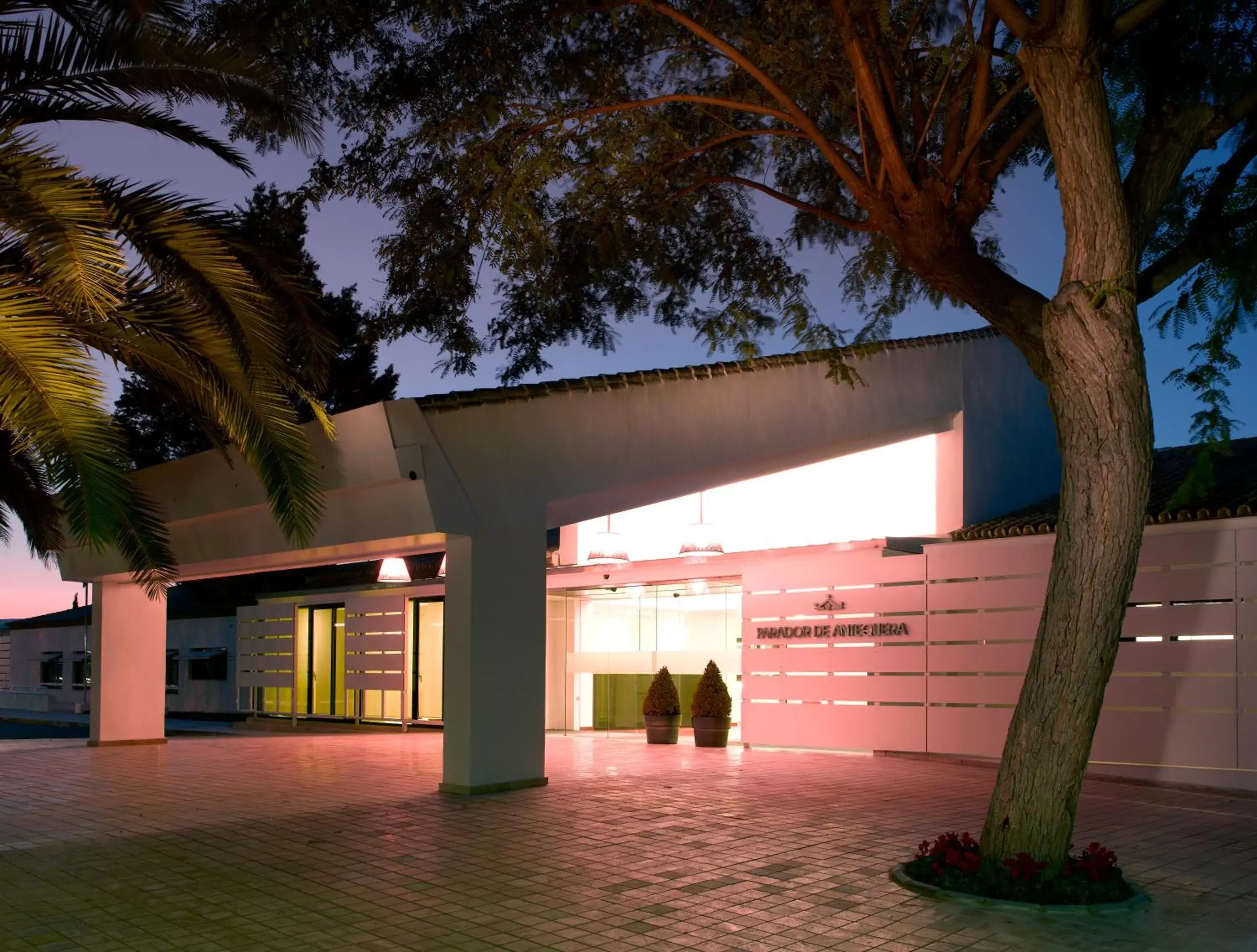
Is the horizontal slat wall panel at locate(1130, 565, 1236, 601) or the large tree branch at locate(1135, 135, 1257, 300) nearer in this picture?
the large tree branch at locate(1135, 135, 1257, 300)

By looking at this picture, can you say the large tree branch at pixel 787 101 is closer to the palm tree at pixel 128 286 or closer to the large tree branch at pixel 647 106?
the large tree branch at pixel 647 106

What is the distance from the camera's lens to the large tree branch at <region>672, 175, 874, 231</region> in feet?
37.2

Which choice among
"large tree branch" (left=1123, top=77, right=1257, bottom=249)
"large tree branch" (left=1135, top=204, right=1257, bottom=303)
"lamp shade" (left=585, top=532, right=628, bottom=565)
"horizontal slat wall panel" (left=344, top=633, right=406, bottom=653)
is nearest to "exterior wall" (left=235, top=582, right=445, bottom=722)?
"horizontal slat wall panel" (left=344, top=633, right=406, bottom=653)

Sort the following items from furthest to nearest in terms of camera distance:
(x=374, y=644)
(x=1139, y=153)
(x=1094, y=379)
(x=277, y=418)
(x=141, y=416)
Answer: (x=141, y=416), (x=374, y=644), (x=277, y=418), (x=1139, y=153), (x=1094, y=379)

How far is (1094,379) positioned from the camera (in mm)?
8734

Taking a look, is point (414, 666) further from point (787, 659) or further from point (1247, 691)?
point (1247, 691)

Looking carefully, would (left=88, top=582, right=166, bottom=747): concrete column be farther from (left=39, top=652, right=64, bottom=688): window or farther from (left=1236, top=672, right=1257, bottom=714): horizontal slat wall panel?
(left=39, top=652, right=64, bottom=688): window

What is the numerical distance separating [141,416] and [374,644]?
585 inches

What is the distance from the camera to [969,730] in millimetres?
17453

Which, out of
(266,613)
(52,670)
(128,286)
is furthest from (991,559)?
(52,670)

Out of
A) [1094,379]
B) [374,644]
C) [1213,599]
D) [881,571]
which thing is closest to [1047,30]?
[1094,379]

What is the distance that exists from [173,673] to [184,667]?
1.10 metres

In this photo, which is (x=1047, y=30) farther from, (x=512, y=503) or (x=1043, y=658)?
(x=512, y=503)

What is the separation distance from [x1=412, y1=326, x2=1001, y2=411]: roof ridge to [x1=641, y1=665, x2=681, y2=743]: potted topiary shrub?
6.83 m
